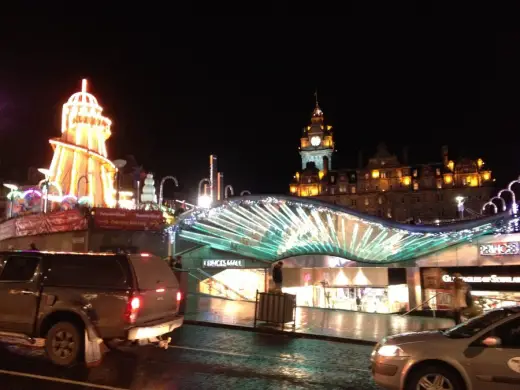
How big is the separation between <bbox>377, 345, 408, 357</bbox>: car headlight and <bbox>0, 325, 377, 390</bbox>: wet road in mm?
1106

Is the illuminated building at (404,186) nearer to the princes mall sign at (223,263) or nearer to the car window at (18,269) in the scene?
the princes mall sign at (223,263)

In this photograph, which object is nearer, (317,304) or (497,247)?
(497,247)

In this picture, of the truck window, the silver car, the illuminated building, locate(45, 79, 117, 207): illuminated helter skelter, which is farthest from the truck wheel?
the illuminated building

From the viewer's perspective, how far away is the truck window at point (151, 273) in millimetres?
8297

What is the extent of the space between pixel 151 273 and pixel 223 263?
18768mm

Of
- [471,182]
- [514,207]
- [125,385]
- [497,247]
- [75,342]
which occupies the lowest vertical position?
[125,385]

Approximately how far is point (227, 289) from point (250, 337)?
15.6 m

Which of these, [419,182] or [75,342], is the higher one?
[419,182]

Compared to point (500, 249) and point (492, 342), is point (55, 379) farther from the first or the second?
point (500, 249)

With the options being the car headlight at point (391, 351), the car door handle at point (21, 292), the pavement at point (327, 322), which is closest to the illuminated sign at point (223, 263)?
the pavement at point (327, 322)

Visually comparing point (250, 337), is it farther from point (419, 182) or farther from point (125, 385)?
point (419, 182)

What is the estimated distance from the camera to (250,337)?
12.0 m

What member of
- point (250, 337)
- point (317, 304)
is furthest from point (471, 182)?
point (250, 337)

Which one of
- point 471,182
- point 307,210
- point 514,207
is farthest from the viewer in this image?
point 471,182
